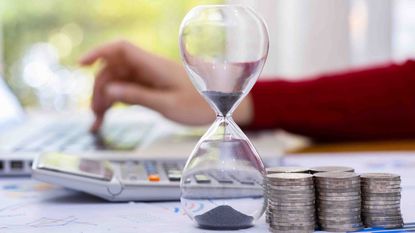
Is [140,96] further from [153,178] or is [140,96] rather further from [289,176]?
[289,176]

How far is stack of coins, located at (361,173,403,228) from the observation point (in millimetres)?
Answer: 521

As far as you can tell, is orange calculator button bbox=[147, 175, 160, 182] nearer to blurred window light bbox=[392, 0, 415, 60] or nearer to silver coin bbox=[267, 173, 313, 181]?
silver coin bbox=[267, 173, 313, 181]

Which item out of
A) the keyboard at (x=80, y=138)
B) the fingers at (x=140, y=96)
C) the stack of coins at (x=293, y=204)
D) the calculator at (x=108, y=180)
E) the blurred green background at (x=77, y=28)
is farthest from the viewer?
the blurred green background at (x=77, y=28)

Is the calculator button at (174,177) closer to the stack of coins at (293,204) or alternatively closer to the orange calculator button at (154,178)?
the orange calculator button at (154,178)

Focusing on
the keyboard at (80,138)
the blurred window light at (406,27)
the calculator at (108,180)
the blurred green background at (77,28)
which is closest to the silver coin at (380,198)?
the calculator at (108,180)

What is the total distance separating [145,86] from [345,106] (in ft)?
0.88

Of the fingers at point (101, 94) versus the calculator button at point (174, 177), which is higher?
the fingers at point (101, 94)

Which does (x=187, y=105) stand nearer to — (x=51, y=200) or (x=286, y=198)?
(x=51, y=200)

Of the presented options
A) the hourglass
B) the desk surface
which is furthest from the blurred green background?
the hourglass

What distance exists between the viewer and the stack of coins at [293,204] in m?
0.50

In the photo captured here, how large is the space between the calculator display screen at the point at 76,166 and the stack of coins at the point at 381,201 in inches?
8.5

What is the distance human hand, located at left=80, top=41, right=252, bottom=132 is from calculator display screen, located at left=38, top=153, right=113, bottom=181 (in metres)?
0.32

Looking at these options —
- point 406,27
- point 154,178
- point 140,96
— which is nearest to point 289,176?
point 154,178

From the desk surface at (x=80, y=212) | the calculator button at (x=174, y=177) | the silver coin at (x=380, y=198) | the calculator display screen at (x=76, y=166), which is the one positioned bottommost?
the desk surface at (x=80, y=212)
